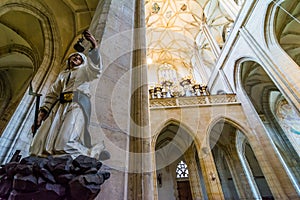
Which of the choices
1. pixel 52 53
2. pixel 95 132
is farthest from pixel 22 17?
pixel 95 132

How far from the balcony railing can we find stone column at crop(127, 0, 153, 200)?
563cm

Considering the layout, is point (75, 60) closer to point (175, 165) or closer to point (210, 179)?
point (210, 179)

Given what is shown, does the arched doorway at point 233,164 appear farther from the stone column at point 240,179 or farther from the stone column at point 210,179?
the stone column at point 210,179

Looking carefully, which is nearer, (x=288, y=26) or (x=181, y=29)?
(x=288, y=26)

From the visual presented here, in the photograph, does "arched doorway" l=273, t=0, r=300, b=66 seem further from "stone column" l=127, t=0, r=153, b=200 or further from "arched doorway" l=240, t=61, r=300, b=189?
"stone column" l=127, t=0, r=153, b=200

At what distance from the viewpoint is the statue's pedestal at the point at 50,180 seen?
2.66 feet

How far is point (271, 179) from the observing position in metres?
6.40

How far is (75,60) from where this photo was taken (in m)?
1.47

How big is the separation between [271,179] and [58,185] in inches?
320

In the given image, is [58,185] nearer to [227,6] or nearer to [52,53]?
[52,53]

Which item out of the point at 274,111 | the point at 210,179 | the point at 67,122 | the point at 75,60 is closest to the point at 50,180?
the point at 67,122

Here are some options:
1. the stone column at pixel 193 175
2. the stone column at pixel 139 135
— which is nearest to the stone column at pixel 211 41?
the stone column at pixel 193 175

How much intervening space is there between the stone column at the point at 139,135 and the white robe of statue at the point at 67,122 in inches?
19.5

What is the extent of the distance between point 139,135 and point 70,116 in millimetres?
802
